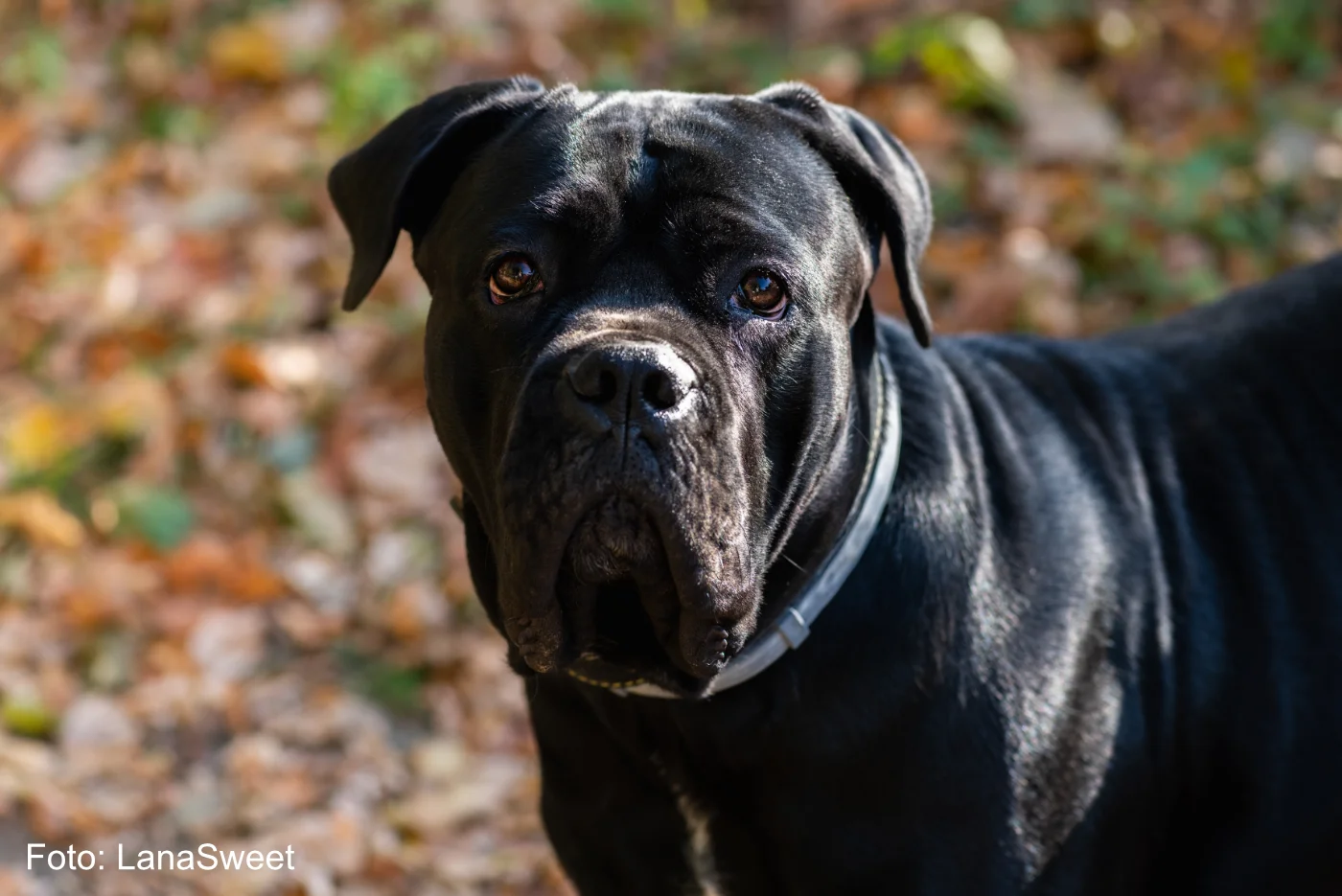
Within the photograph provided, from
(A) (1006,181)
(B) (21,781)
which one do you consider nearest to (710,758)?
(B) (21,781)

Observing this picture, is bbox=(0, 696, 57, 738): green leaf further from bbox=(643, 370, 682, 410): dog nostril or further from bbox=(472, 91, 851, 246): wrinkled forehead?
bbox=(643, 370, 682, 410): dog nostril

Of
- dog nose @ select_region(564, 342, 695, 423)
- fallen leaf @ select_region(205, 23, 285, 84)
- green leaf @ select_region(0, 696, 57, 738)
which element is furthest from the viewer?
fallen leaf @ select_region(205, 23, 285, 84)

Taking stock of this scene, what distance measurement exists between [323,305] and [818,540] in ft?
10.0

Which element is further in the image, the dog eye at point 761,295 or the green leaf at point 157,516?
the green leaf at point 157,516

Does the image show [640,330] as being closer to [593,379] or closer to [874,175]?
[593,379]

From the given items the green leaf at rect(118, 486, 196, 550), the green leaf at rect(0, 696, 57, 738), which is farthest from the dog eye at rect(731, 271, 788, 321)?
the green leaf at rect(118, 486, 196, 550)

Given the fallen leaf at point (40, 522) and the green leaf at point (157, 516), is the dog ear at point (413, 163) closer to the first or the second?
the green leaf at point (157, 516)

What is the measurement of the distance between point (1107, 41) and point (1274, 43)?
560 mm

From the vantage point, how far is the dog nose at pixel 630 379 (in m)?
2.05

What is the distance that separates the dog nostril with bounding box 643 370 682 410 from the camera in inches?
81.1

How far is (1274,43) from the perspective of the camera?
5262 mm

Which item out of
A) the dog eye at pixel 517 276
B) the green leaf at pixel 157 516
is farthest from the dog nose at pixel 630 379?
the green leaf at pixel 157 516

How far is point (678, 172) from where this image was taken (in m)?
2.31

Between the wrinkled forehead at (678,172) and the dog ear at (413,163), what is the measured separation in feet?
0.41
